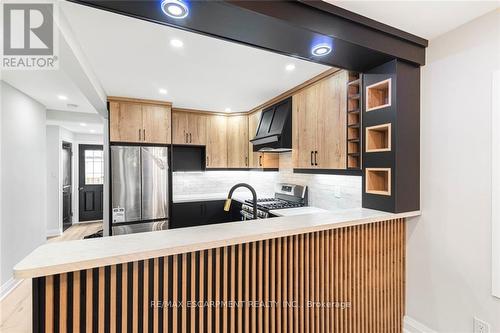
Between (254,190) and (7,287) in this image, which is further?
(7,287)

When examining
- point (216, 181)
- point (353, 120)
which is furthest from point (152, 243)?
point (216, 181)

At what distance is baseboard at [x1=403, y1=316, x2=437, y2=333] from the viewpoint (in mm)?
1869

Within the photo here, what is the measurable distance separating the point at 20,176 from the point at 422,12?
469 cm

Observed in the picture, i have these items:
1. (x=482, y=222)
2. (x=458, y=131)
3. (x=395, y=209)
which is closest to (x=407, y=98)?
(x=458, y=131)

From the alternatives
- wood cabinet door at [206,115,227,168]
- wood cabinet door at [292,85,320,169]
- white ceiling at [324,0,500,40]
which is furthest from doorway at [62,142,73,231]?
white ceiling at [324,0,500,40]

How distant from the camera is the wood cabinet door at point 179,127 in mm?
4117

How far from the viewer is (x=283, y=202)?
11.6ft

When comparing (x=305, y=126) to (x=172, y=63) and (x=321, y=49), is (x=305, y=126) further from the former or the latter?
(x=172, y=63)

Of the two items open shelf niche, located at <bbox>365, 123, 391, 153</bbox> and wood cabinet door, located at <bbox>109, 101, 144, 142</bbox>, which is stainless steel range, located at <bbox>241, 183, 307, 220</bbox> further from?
wood cabinet door, located at <bbox>109, 101, 144, 142</bbox>

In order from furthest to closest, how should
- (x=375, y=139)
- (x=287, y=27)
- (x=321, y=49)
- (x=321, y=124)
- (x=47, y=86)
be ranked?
1. (x=47, y=86)
2. (x=321, y=124)
3. (x=375, y=139)
4. (x=321, y=49)
5. (x=287, y=27)

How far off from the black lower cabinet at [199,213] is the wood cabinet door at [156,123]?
1163 mm

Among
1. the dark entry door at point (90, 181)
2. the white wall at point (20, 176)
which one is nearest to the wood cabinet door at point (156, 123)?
the white wall at point (20, 176)

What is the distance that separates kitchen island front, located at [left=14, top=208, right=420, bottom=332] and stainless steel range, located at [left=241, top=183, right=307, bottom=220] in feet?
4.53

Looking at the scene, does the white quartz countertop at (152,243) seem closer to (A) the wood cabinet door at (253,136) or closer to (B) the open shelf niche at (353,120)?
(B) the open shelf niche at (353,120)
